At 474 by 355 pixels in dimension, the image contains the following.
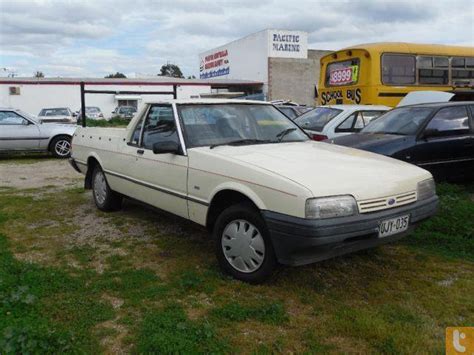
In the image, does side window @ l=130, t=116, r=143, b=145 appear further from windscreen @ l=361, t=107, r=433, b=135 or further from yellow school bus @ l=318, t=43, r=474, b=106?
yellow school bus @ l=318, t=43, r=474, b=106

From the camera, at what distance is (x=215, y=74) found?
49.1m

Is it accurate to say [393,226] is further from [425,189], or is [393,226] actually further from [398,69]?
[398,69]

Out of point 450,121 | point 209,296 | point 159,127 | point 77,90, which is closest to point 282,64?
point 77,90

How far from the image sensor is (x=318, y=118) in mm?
9984

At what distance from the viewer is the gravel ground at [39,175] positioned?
29.4 feet

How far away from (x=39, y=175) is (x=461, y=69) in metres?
12.2

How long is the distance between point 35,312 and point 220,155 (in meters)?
1.92

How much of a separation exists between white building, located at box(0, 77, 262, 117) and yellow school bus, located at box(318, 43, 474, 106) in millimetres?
22657

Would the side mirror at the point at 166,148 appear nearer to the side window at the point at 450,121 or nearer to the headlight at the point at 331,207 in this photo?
the headlight at the point at 331,207

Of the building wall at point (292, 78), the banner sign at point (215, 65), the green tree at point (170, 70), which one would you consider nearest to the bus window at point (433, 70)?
the building wall at point (292, 78)

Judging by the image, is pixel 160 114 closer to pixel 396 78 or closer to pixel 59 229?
pixel 59 229

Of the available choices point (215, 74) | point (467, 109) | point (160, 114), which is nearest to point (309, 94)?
point (215, 74)

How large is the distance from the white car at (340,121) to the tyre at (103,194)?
4.19m

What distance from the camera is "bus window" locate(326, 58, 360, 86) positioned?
13672 mm
